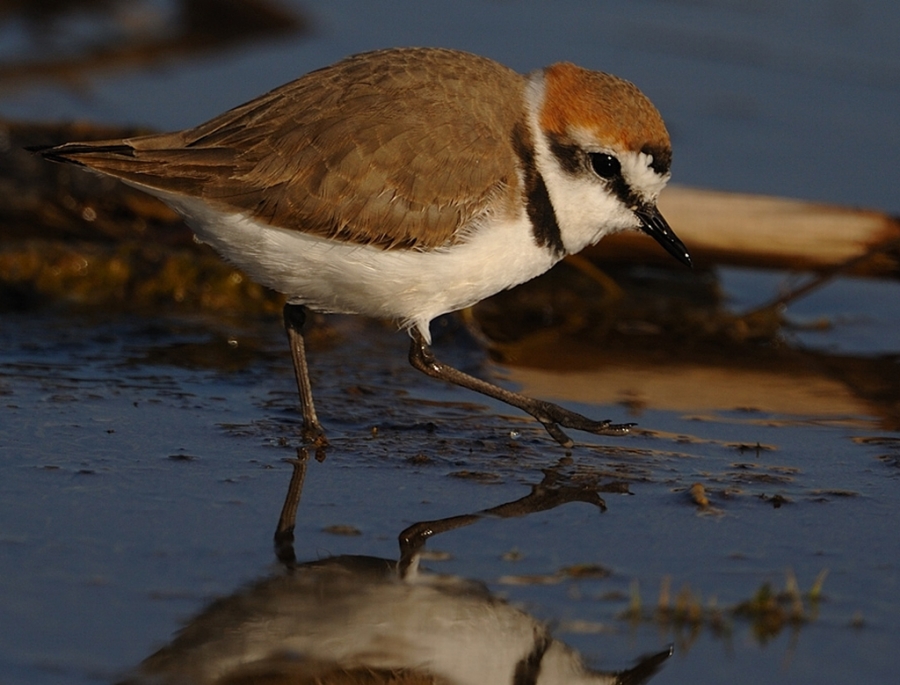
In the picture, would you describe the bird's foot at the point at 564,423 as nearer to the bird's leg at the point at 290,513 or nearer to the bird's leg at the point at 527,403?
the bird's leg at the point at 527,403

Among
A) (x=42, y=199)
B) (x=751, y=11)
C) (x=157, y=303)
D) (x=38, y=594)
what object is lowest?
(x=38, y=594)

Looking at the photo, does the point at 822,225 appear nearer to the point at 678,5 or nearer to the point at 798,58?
the point at 798,58

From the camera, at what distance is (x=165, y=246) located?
7867 millimetres

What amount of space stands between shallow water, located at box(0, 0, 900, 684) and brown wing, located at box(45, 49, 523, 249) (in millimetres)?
935

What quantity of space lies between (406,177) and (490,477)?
4.06 feet

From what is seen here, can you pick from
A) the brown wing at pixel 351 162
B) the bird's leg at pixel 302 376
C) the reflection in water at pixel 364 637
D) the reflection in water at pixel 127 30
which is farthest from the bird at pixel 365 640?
the reflection in water at pixel 127 30

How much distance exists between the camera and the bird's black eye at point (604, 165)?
5.62 meters

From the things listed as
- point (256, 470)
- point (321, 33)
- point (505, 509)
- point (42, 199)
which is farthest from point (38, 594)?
point (321, 33)

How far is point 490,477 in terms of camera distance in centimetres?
527

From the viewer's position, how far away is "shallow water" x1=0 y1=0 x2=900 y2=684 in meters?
4.03

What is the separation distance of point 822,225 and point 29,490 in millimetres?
4587

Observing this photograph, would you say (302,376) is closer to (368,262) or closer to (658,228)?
(368,262)

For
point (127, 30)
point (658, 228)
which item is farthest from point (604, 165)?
point (127, 30)

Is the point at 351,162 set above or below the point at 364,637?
above
